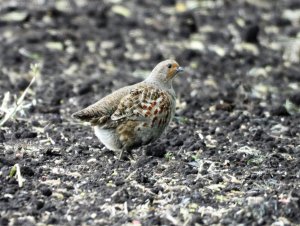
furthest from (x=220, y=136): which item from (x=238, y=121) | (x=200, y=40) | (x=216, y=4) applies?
(x=216, y=4)

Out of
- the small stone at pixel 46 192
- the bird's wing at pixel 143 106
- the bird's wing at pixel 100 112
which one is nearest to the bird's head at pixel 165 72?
the bird's wing at pixel 143 106

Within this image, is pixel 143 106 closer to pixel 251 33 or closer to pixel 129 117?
pixel 129 117

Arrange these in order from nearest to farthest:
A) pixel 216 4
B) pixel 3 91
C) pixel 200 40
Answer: pixel 3 91, pixel 200 40, pixel 216 4

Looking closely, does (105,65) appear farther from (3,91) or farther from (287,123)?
(287,123)

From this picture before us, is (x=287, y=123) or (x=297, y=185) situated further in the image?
(x=287, y=123)

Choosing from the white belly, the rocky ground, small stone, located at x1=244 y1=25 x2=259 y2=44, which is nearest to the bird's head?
the rocky ground

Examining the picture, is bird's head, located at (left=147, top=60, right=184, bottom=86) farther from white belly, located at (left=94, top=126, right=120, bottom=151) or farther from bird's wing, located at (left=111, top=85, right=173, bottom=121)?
white belly, located at (left=94, top=126, right=120, bottom=151)

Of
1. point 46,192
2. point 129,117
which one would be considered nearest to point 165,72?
point 129,117
